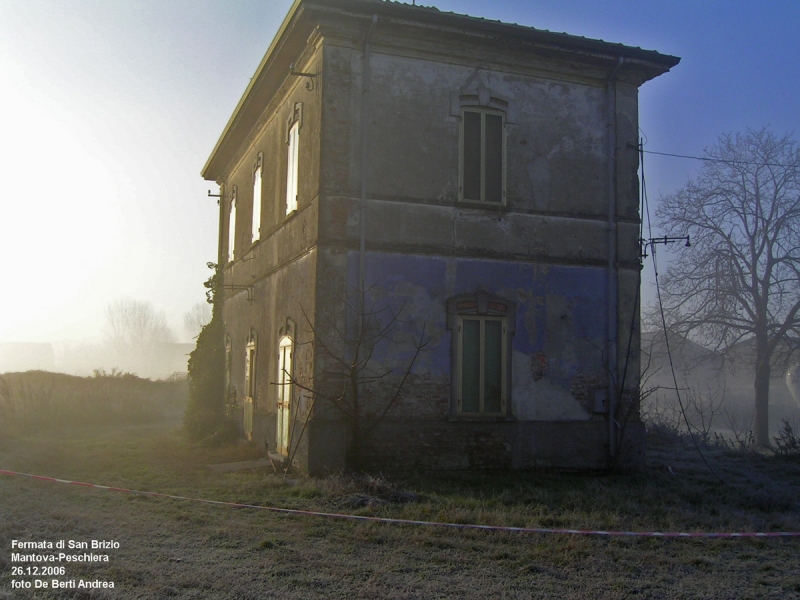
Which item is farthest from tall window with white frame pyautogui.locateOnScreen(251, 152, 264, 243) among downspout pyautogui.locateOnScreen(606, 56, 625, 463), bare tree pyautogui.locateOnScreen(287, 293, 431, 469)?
downspout pyautogui.locateOnScreen(606, 56, 625, 463)

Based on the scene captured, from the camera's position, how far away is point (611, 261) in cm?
1291

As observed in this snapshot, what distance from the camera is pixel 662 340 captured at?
3178 centimetres

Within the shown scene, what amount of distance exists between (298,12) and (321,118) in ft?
5.40

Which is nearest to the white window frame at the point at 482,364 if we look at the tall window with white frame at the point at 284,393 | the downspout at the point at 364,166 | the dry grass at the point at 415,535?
the dry grass at the point at 415,535

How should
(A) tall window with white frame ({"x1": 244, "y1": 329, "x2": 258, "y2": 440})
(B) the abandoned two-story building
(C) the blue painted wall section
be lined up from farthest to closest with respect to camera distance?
(A) tall window with white frame ({"x1": 244, "y1": 329, "x2": 258, "y2": 440})
(C) the blue painted wall section
(B) the abandoned two-story building

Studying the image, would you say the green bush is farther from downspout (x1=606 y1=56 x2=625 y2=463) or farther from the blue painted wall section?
downspout (x1=606 y1=56 x2=625 y2=463)

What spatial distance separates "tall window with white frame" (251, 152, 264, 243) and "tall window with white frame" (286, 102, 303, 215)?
2731 millimetres

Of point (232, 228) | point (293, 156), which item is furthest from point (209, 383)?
point (293, 156)

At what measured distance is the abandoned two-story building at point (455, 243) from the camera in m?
11.5

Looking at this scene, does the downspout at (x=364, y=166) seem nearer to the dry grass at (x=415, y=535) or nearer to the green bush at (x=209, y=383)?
the dry grass at (x=415, y=535)

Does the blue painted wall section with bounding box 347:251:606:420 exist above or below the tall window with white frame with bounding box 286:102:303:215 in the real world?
below

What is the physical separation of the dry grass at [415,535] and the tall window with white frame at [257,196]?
609 cm

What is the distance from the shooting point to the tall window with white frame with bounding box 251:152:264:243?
653 inches

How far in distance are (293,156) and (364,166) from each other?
7.80ft
